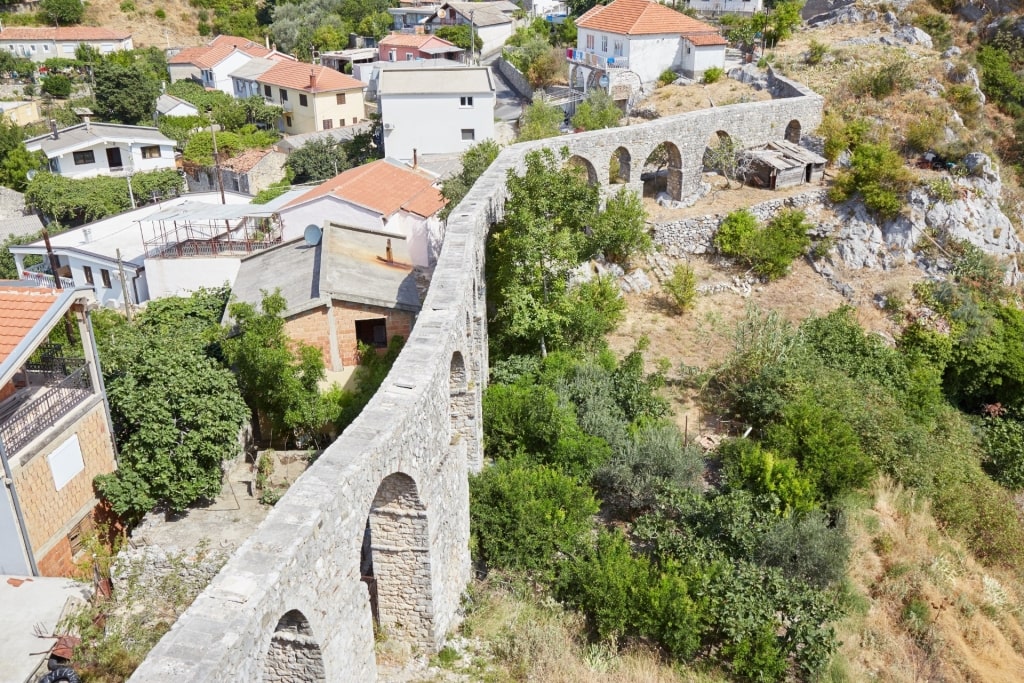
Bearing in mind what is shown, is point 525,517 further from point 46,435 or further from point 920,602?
point 46,435

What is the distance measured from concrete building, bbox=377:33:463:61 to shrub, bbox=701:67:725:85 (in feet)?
73.3

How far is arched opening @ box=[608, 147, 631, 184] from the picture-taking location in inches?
912

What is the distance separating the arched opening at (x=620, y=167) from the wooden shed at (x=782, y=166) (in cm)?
428

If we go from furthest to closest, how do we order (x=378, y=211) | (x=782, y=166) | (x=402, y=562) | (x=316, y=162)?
(x=316, y=162) → (x=782, y=166) → (x=378, y=211) → (x=402, y=562)

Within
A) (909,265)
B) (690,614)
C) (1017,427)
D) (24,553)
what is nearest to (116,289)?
(24,553)

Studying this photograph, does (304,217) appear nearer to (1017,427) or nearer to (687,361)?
(687,361)

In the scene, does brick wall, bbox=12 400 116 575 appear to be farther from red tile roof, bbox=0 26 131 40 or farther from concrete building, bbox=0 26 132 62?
red tile roof, bbox=0 26 131 40

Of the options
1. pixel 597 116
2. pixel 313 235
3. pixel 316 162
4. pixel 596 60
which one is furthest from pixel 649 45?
pixel 313 235

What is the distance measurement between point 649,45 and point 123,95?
31.6 m

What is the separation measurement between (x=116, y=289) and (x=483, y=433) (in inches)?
604

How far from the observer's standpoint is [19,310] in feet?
40.2

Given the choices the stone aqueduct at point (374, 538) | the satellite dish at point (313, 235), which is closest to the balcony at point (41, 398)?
the stone aqueduct at point (374, 538)

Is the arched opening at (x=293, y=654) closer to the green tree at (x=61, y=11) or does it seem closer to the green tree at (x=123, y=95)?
the green tree at (x=123, y=95)

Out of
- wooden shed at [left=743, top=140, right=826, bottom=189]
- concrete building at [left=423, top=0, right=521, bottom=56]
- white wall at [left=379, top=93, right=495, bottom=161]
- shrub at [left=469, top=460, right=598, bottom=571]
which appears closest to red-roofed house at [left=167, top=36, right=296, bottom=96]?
concrete building at [left=423, top=0, right=521, bottom=56]
